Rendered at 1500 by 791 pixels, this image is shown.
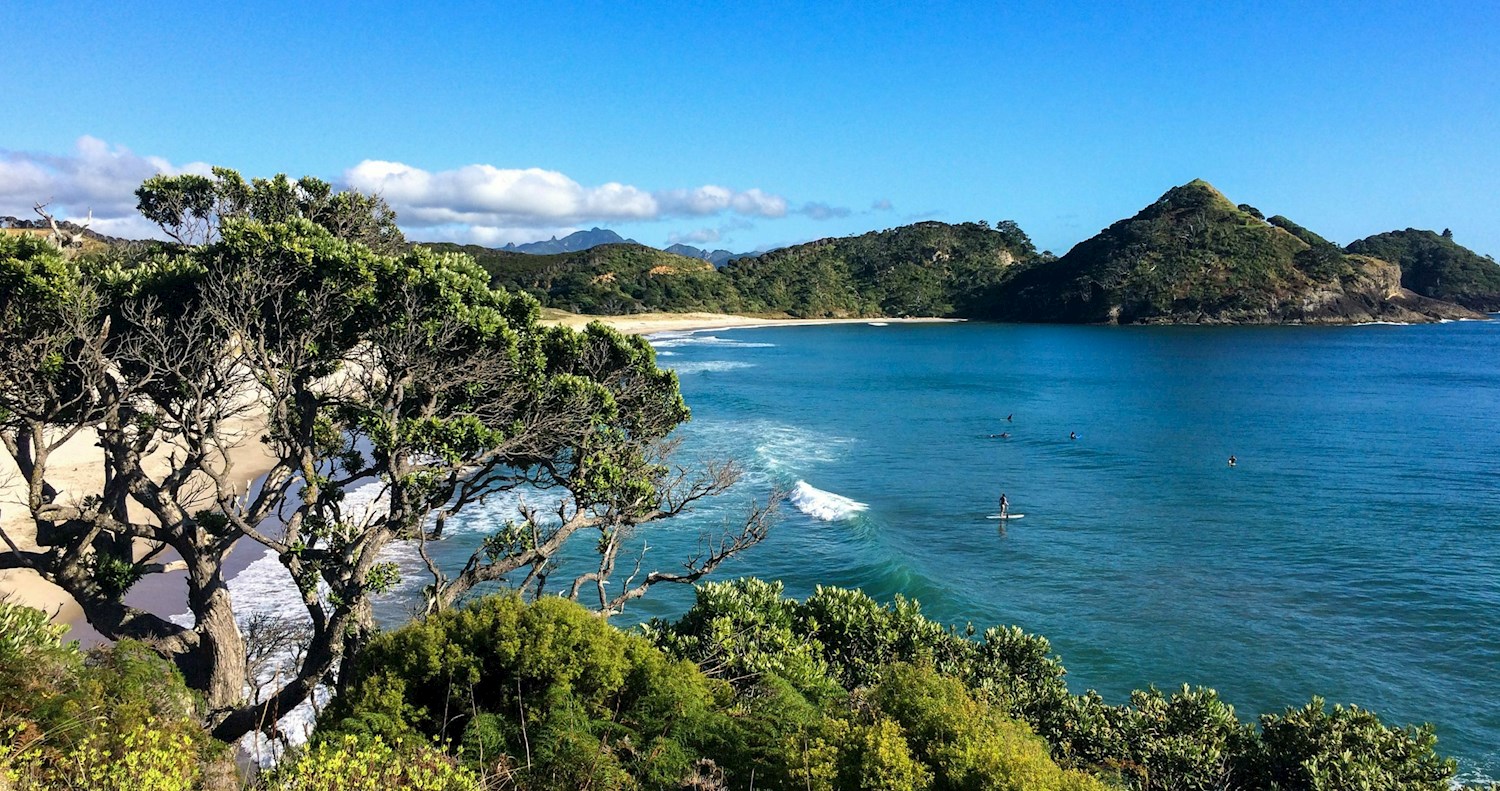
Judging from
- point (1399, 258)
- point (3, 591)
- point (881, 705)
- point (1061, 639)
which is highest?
point (1399, 258)

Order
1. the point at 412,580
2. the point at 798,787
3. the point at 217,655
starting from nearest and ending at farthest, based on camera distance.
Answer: the point at 798,787, the point at 217,655, the point at 412,580

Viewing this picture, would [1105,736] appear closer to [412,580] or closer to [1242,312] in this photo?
[412,580]

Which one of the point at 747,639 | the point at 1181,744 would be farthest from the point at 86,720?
the point at 1181,744

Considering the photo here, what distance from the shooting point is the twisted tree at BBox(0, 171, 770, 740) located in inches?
440

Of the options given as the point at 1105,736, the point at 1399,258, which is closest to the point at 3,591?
the point at 1105,736

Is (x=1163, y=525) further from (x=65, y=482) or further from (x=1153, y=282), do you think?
(x=1153, y=282)

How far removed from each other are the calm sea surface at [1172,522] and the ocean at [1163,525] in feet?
0.37

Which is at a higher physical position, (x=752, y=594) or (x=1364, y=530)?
(x=752, y=594)

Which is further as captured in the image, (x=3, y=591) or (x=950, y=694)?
(x=3, y=591)

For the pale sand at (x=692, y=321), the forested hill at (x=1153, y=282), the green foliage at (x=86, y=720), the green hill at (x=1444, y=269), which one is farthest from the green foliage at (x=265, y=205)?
the green hill at (x=1444, y=269)

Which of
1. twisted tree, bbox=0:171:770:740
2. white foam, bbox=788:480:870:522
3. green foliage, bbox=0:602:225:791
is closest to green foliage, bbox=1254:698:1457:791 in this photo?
twisted tree, bbox=0:171:770:740

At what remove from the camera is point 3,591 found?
19.6 metres

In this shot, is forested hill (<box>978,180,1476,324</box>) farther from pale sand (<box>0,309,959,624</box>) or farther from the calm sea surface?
pale sand (<box>0,309,959,624</box>)

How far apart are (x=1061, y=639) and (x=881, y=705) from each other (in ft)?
49.2
